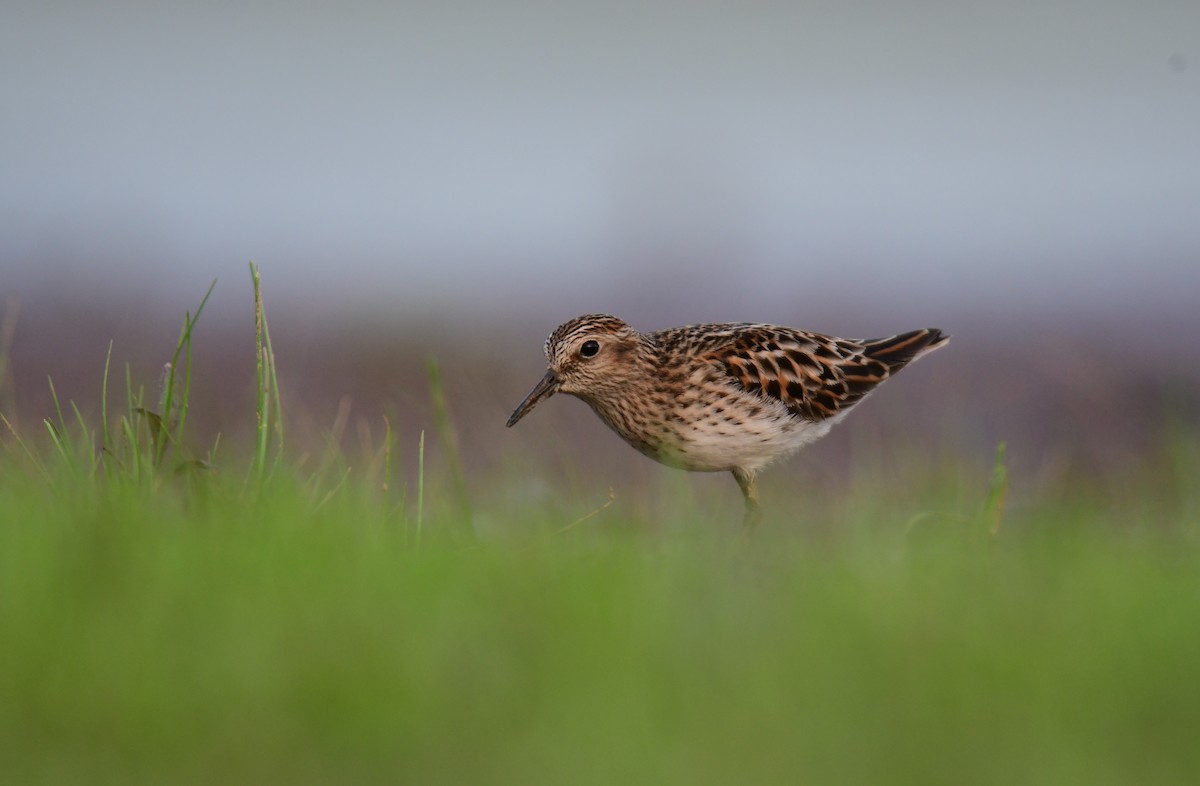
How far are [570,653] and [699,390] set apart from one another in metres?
5.20

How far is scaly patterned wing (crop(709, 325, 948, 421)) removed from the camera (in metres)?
9.60

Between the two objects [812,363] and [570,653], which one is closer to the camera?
[570,653]

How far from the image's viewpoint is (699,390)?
925 cm

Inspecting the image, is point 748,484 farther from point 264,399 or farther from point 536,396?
point 264,399

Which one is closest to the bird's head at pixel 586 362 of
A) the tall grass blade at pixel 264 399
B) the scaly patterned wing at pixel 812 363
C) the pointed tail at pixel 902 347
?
the scaly patterned wing at pixel 812 363

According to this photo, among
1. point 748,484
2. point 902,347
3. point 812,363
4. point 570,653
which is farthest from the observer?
point 902,347

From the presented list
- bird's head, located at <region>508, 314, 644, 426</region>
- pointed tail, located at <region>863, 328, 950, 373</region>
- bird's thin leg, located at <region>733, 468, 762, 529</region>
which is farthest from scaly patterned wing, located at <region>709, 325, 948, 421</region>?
bird's head, located at <region>508, 314, 644, 426</region>

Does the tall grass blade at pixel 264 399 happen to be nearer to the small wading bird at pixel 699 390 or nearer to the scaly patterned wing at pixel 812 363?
the small wading bird at pixel 699 390

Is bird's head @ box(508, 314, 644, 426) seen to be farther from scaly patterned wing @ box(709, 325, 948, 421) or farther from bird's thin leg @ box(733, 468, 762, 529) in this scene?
bird's thin leg @ box(733, 468, 762, 529)

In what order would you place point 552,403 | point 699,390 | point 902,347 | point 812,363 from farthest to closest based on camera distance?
point 552,403
point 902,347
point 812,363
point 699,390

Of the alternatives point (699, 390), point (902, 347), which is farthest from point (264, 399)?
point (902, 347)

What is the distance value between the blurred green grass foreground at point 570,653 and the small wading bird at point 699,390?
3486mm

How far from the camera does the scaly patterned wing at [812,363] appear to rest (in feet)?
31.5

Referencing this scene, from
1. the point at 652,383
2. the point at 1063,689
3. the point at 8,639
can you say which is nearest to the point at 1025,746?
the point at 1063,689
